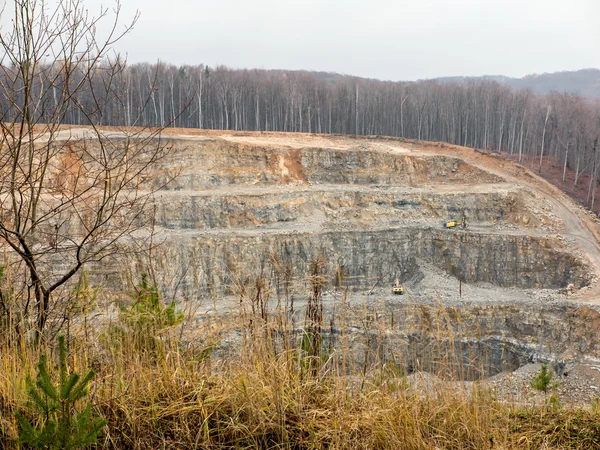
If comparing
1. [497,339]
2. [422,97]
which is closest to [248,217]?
[497,339]

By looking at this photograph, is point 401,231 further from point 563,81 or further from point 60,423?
point 563,81

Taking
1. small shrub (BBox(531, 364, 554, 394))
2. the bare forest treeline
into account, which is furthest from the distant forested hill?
small shrub (BBox(531, 364, 554, 394))

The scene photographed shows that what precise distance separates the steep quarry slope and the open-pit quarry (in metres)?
0.07

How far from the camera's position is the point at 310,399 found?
2.97 meters

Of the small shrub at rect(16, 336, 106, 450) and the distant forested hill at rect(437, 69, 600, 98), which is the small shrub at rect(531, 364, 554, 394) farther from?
the distant forested hill at rect(437, 69, 600, 98)

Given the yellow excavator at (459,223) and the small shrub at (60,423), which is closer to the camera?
the small shrub at (60,423)

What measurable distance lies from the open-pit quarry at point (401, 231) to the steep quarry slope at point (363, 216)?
0.07 m

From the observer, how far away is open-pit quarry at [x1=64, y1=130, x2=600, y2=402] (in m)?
19.6

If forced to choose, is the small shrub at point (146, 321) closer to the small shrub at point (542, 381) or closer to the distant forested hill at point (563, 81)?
the small shrub at point (542, 381)

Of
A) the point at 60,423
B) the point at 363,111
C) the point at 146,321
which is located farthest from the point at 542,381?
the point at 363,111

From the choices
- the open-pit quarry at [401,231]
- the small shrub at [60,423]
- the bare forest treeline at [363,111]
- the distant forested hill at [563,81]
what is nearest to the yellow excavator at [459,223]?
the open-pit quarry at [401,231]

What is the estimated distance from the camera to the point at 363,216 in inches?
1045

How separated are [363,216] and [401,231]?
101 inches

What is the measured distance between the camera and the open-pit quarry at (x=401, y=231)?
19.6 m
